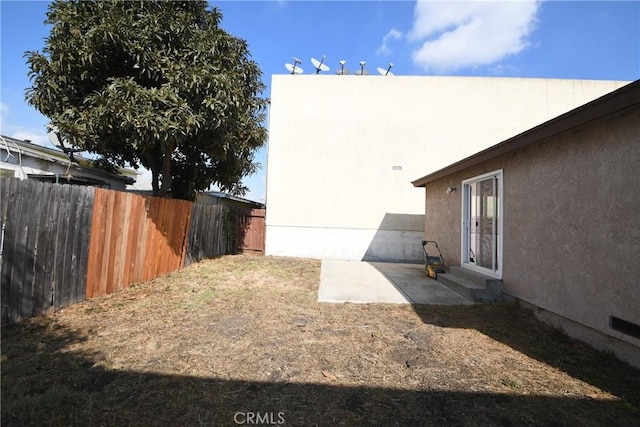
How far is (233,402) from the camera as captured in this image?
2412 mm

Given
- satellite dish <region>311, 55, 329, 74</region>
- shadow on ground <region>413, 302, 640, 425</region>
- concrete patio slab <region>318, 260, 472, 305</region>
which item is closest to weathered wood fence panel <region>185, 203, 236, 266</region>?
concrete patio slab <region>318, 260, 472, 305</region>

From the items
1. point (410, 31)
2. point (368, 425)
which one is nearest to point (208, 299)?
point (368, 425)

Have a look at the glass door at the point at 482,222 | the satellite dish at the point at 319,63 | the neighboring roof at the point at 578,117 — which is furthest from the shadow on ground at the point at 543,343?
the satellite dish at the point at 319,63

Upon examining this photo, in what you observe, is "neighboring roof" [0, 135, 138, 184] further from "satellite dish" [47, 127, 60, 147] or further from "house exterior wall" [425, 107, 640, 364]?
"house exterior wall" [425, 107, 640, 364]

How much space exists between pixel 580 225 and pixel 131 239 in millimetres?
7110

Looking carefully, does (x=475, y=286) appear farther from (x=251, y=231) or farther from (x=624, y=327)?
(x=251, y=231)

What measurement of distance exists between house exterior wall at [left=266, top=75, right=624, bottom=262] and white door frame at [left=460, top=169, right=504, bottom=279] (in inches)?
164

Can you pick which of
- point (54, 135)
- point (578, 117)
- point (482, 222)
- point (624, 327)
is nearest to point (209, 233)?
point (54, 135)

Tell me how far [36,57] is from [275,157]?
22.9 feet

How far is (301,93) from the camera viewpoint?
11.7 meters

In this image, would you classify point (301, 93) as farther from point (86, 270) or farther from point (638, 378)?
point (638, 378)

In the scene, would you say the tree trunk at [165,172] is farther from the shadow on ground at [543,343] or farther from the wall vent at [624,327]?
the wall vent at [624,327]

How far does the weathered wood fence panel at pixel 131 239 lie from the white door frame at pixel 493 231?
22.4ft

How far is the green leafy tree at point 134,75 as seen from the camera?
18.1ft
